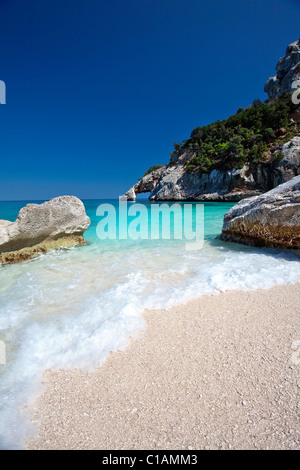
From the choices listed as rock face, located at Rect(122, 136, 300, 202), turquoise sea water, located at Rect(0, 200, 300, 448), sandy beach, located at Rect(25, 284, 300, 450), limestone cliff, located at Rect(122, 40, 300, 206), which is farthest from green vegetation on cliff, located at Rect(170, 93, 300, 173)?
sandy beach, located at Rect(25, 284, 300, 450)

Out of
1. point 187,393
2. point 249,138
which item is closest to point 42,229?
point 187,393

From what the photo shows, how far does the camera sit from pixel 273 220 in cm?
543

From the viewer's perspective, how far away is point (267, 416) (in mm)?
1430

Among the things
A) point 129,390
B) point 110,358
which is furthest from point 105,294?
point 129,390

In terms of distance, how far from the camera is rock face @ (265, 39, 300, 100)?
1999 inches

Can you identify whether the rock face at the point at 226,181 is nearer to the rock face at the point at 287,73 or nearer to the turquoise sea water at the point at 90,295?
the rock face at the point at 287,73

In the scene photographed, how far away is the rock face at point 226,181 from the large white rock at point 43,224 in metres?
34.0

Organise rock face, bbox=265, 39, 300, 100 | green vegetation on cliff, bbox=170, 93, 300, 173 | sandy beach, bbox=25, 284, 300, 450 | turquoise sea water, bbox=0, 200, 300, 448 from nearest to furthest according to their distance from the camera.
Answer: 1. sandy beach, bbox=25, 284, 300, 450
2. turquoise sea water, bbox=0, 200, 300, 448
3. green vegetation on cliff, bbox=170, 93, 300, 173
4. rock face, bbox=265, 39, 300, 100

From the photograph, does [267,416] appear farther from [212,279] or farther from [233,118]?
[233,118]

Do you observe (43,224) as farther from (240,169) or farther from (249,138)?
(249,138)

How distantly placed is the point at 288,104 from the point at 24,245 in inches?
2038

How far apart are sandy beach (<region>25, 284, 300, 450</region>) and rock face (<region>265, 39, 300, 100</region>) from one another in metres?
68.2

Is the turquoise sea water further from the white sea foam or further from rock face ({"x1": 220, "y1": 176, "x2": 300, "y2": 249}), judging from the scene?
rock face ({"x1": 220, "y1": 176, "x2": 300, "y2": 249})

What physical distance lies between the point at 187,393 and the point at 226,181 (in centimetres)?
3983
